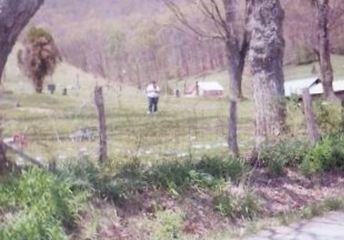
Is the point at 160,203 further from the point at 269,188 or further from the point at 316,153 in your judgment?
the point at 316,153

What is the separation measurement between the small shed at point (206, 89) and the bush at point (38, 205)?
48.2 m

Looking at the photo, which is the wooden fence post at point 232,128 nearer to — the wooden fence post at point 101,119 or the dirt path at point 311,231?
the wooden fence post at point 101,119

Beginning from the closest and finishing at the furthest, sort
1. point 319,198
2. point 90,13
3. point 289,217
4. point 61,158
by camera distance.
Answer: point 289,217 → point 61,158 → point 319,198 → point 90,13

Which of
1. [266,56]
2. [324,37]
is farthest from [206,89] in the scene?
[266,56]

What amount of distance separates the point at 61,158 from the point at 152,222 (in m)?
1.76

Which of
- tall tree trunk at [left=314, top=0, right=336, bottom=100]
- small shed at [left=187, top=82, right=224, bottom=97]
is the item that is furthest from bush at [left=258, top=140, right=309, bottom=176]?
small shed at [left=187, top=82, right=224, bottom=97]

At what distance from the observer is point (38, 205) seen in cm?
618

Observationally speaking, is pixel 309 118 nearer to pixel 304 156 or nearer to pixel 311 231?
pixel 304 156

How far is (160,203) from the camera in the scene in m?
7.15

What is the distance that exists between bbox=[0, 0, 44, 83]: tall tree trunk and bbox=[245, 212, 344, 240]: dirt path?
3.16 m

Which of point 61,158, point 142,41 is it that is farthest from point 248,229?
point 142,41

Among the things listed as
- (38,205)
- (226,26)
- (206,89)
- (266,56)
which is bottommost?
(38,205)

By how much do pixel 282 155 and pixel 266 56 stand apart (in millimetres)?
1944

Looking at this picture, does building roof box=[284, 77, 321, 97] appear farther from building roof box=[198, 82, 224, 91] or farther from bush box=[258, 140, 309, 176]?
building roof box=[198, 82, 224, 91]
